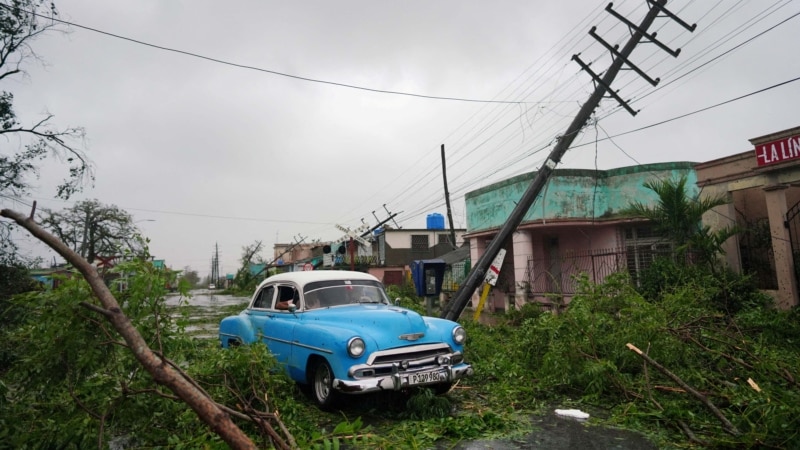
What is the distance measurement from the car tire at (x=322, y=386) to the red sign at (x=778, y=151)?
398 inches

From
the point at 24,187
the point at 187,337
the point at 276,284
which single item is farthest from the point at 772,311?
the point at 24,187

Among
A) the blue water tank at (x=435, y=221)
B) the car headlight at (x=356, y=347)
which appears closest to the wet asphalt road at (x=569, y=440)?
the car headlight at (x=356, y=347)

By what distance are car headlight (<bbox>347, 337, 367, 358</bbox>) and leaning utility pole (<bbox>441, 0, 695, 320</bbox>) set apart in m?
5.93

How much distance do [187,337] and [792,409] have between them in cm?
553

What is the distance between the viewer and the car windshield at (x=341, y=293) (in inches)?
263

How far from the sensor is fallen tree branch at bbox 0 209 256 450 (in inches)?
103

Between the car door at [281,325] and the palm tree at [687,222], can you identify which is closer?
the car door at [281,325]

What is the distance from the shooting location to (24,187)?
11.1 meters

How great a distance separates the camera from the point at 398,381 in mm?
5180

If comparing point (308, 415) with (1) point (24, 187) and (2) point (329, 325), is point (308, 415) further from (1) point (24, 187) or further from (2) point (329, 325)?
(1) point (24, 187)

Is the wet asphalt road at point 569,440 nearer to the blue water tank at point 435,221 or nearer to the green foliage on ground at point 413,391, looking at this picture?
the green foliage on ground at point 413,391

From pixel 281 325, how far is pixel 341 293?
972mm

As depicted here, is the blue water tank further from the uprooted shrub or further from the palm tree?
the uprooted shrub

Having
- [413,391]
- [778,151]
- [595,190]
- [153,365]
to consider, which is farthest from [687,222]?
[153,365]
